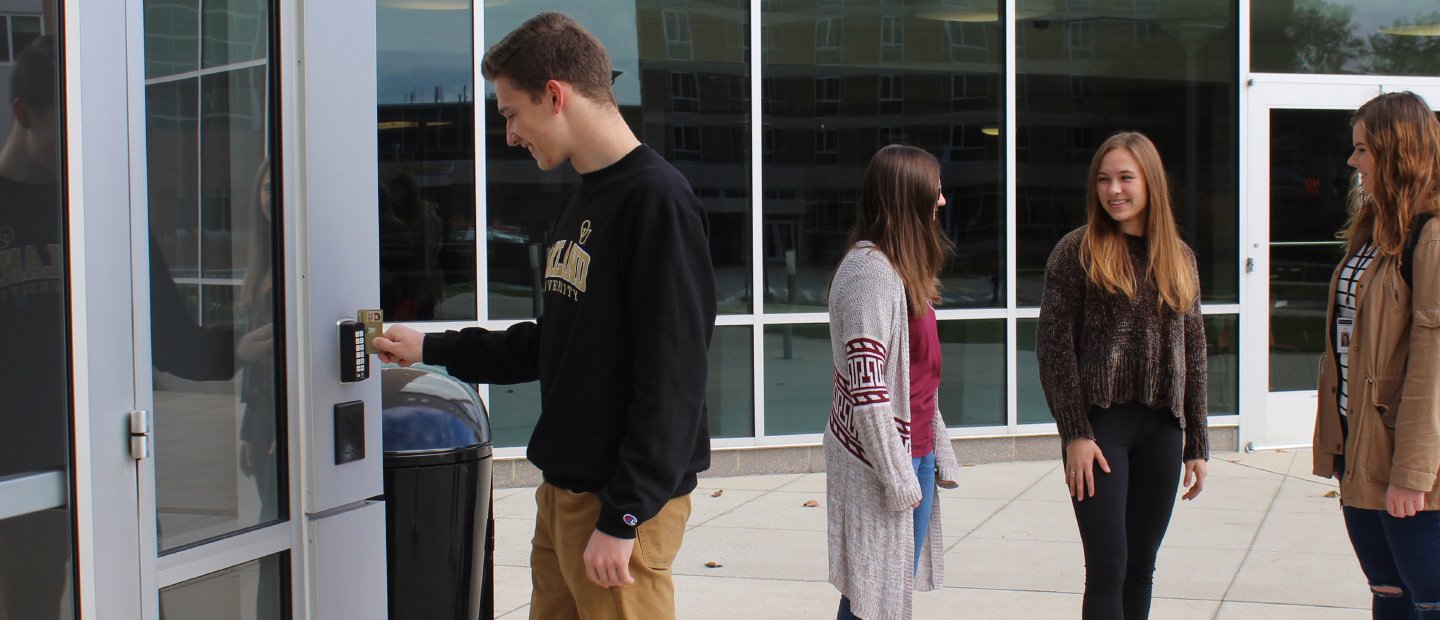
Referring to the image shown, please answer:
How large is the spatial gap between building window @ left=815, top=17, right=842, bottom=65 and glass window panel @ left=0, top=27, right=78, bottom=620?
6637 millimetres

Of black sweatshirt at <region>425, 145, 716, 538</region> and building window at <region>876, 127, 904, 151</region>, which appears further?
building window at <region>876, 127, 904, 151</region>

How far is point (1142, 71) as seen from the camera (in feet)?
29.3

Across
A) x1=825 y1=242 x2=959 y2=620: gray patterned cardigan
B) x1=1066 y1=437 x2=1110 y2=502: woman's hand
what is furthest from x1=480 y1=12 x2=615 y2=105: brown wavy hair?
x1=1066 y1=437 x2=1110 y2=502: woman's hand

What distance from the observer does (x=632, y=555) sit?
2559 millimetres

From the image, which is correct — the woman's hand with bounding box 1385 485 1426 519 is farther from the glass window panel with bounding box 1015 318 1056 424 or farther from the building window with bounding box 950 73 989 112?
the building window with bounding box 950 73 989 112

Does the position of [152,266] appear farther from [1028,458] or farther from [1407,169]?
[1028,458]

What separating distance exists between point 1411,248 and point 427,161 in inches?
218

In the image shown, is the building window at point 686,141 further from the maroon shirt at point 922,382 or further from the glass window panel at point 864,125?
the maroon shirt at point 922,382

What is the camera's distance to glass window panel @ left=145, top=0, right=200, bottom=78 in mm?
2291

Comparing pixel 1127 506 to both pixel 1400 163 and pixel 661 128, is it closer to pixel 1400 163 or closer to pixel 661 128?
pixel 1400 163

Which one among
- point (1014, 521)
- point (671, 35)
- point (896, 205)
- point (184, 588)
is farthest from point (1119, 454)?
point (671, 35)

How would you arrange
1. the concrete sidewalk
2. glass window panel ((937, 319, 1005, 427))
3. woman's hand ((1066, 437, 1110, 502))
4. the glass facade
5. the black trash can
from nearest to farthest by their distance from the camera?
1. the black trash can
2. woman's hand ((1066, 437, 1110, 502))
3. the concrete sidewalk
4. the glass facade
5. glass window panel ((937, 319, 1005, 427))

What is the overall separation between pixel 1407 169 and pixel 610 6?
5.34 metres

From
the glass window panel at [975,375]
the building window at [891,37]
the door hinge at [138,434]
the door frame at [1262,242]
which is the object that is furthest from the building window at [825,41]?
the door hinge at [138,434]
